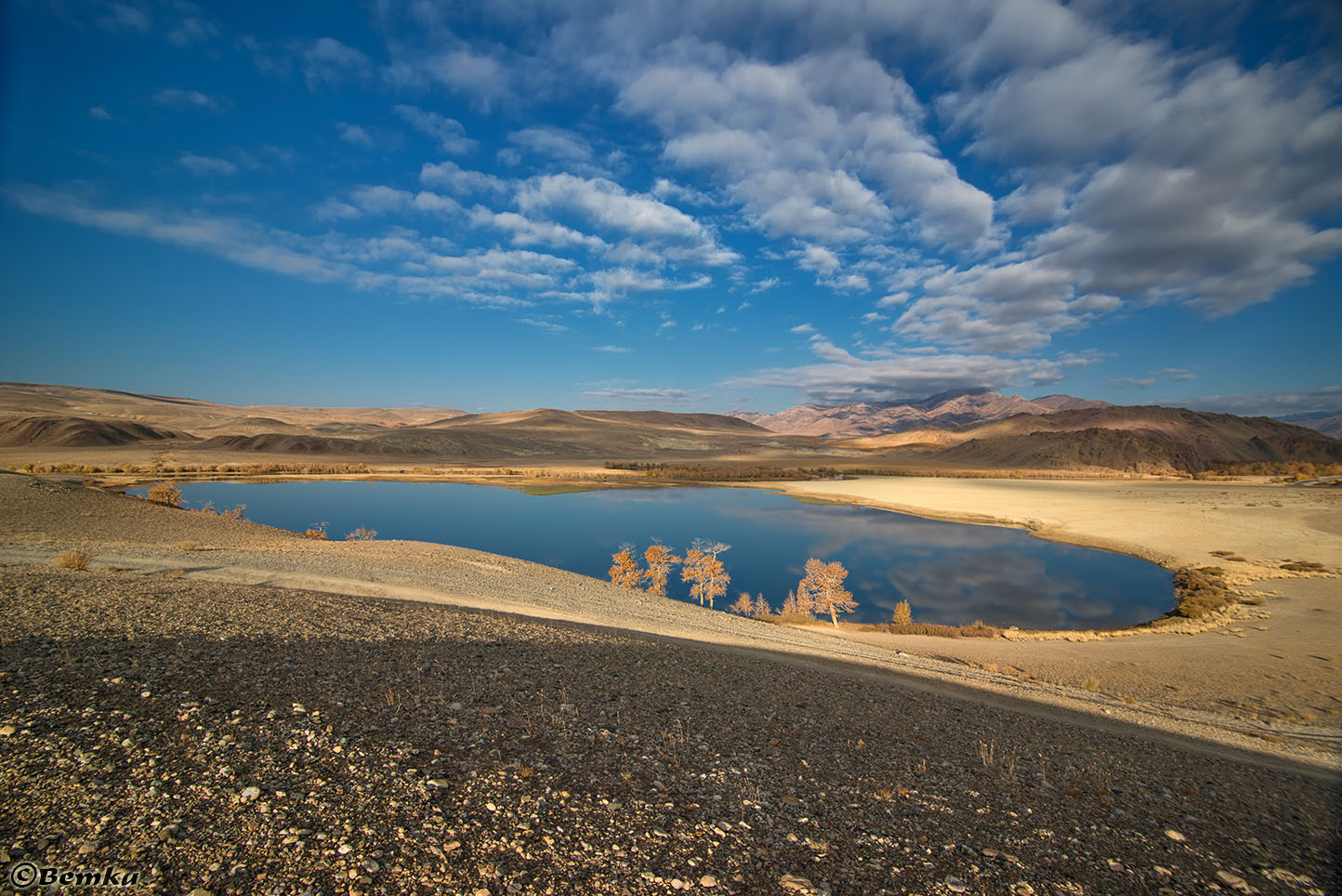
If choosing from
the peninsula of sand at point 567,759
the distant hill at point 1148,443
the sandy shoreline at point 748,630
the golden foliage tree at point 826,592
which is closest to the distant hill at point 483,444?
the distant hill at point 1148,443

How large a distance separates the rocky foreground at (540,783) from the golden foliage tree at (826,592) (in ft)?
68.7

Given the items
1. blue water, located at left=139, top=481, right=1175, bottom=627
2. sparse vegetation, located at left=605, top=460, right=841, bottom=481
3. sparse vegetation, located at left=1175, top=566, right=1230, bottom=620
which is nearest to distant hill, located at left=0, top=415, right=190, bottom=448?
blue water, located at left=139, top=481, right=1175, bottom=627

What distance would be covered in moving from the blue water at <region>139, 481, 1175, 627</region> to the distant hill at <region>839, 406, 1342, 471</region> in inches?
3298

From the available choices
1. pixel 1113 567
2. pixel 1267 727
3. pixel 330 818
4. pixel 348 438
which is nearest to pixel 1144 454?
pixel 1113 567

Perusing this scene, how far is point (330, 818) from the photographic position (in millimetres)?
3758

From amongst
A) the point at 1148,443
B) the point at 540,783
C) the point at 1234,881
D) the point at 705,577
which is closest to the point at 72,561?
the point at 540,783

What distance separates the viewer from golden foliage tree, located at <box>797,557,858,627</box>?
2916 centimetres

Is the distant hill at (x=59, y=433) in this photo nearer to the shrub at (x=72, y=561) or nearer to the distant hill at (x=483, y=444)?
the distant hill at (x=483, y=444)

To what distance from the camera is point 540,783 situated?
4746 millimetres

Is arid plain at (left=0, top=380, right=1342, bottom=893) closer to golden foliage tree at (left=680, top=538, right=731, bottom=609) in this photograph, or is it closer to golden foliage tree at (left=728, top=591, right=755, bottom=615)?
golden foliage tree at (left=728, top=591, right=755, bottom=615)

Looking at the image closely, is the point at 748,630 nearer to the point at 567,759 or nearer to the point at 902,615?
the point at 567,759

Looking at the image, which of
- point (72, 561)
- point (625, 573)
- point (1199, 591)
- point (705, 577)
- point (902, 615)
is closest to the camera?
point (72, 561)

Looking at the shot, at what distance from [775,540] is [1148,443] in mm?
112546

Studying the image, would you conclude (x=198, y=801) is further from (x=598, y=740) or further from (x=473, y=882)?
(x=598, y=740)
